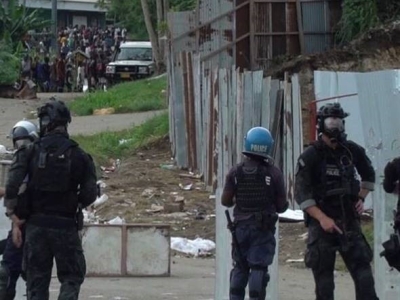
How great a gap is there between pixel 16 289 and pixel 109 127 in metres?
18.7

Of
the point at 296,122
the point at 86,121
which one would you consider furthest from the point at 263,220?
the point at 86,121

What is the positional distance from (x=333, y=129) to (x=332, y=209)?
61 cm

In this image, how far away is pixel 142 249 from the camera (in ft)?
42.2

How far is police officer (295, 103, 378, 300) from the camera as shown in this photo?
916cm

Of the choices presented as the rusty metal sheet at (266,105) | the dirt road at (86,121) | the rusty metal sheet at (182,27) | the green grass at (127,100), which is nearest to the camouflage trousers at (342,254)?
the rusty metal sheet at (266,105)

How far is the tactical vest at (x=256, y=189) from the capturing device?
31.7 ft

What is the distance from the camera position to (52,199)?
891 cm

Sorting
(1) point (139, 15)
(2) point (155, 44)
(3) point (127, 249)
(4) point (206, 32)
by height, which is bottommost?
(3) point (127, 249)

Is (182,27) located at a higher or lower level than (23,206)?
higher

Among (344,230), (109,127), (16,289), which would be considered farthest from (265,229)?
(109,127)

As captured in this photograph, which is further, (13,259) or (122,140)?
(122,140)

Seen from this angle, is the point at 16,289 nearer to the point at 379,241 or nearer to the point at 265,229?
the point at 265,229

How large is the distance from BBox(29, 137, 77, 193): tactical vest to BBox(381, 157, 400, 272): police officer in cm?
234

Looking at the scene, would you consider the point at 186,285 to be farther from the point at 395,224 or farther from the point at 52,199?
the point at 395,224
